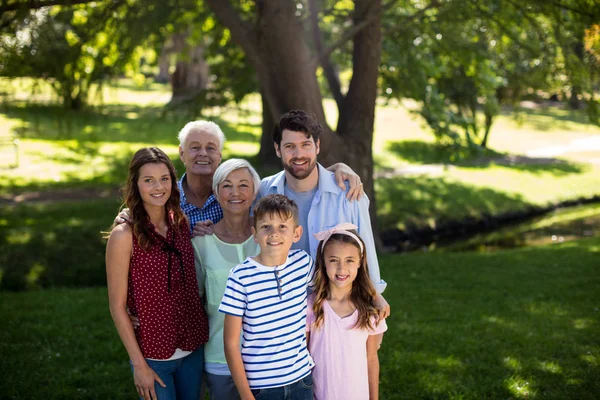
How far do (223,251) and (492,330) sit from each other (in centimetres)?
456

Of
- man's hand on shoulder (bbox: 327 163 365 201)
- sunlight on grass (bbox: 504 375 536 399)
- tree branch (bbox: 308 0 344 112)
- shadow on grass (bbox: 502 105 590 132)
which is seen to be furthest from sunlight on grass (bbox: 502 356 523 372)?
shadow on grass (bbox: 502 105 590 132)

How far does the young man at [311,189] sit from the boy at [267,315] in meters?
0.40

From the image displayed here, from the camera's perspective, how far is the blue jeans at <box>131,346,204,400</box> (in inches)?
135

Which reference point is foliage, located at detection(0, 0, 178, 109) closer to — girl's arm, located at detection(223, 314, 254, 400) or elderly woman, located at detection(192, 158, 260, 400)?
elderly woman, located at detection(192, 158, 260, 400)

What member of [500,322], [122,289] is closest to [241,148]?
[500,322]

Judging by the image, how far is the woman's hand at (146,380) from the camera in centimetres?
330

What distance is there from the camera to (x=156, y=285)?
10.9ft

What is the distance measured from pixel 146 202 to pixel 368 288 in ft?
3.95

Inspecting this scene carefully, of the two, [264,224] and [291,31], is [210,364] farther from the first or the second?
[291,31]

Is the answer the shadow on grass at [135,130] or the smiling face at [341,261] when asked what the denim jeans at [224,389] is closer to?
Answer: the smiling face at [341,261]

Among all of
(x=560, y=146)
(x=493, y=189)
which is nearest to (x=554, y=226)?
(x=493, y=189)

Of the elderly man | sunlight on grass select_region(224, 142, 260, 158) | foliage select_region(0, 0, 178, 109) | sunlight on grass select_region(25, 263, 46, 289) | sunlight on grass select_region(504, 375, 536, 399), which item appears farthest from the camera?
sunlight on grass select_region(224, 142, 260, 158)

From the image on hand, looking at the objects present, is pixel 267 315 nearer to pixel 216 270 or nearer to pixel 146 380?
pixel 216 270

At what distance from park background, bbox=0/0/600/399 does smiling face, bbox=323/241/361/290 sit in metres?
2.53
